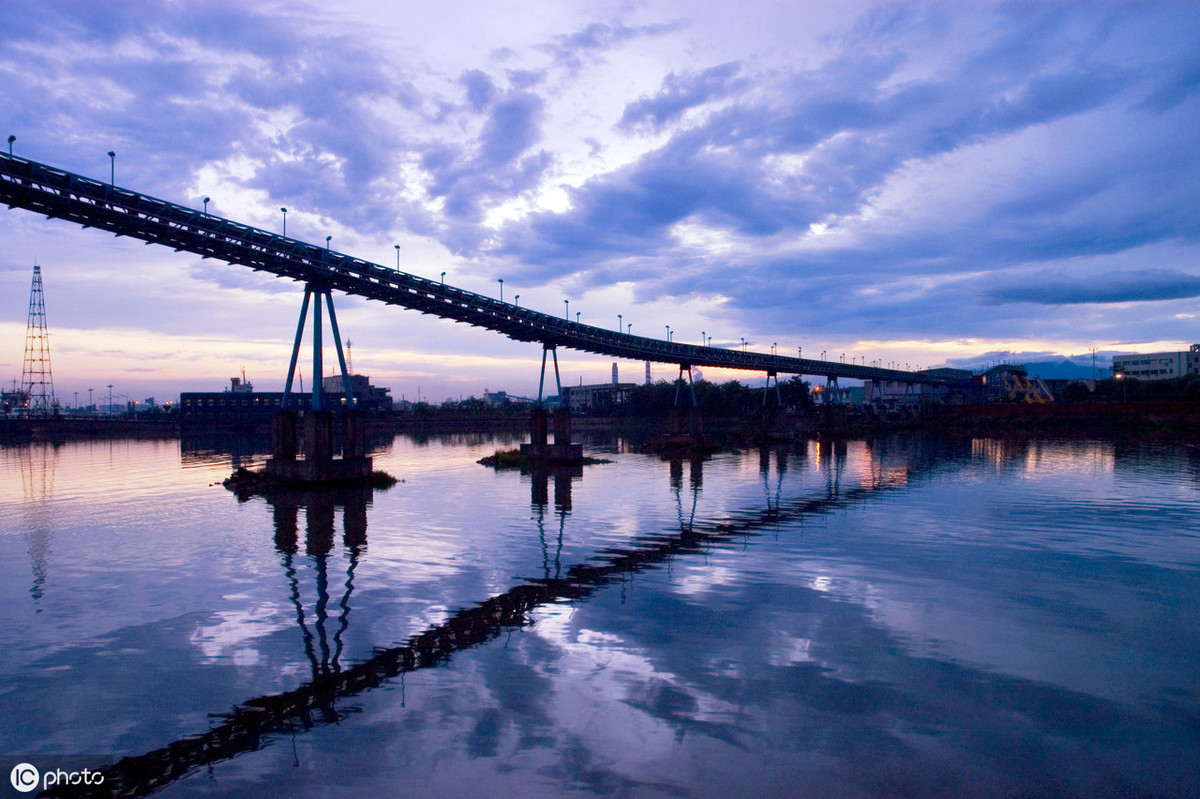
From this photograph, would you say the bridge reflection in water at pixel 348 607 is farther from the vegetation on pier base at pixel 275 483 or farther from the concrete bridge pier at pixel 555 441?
the concrete bridge pier at pixel 555 441

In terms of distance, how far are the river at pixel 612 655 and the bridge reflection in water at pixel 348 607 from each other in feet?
0.23

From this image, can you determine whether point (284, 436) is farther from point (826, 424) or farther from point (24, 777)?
point (826, 424)

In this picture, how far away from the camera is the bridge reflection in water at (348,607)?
9.12 metres

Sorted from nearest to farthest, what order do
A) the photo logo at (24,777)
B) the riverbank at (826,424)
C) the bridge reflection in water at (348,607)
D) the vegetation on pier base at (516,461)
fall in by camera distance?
the photo logo at (24,777) → the bridge reflection in water at (348,607) → the vegetation on pier base at (516,461) → the riverbank at (826,424)

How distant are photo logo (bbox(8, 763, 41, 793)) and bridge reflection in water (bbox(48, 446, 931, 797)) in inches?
15.7

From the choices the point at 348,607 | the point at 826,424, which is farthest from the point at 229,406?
the point at 348,607

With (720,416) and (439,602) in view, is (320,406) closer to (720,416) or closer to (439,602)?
(439,602)

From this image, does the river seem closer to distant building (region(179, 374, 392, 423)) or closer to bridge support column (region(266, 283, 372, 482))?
bridge support column (region(266, 283, 372, 482))

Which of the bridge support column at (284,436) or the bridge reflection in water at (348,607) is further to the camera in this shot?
the bridge support column at (284,436)

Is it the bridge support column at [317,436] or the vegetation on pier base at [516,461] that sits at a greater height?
the bridge support column at [317,436]

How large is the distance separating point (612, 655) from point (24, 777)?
820 cm

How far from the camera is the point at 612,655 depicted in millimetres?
12320

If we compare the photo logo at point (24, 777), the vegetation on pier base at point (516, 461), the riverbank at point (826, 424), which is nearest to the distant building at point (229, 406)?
the riverbank at point (826, 424)

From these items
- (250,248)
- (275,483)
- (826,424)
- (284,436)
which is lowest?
(275,483)
